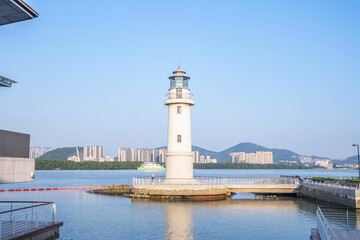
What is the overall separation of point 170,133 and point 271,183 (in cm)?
1499

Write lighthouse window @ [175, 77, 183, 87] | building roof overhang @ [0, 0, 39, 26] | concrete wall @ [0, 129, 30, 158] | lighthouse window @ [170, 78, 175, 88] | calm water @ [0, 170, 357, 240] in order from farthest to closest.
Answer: lighthouse window @ [170, 78, 175, 88] → lighthouse window @ [175, 77, 183, 87] → calm water @ [0, 170, 357, 240] → concrete wall @ [0, 129, 30, 158] → building roof overhang @ [0, 0, 39, 26]

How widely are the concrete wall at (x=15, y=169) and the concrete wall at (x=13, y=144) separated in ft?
0.65

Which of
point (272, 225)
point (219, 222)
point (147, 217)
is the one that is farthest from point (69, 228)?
point (272, 225)

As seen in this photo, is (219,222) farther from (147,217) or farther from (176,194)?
(176,194)

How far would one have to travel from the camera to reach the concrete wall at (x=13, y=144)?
11387mm

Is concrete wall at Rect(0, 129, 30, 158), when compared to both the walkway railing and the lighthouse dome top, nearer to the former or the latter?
the walkway railing

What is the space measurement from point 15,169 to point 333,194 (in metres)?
34.4

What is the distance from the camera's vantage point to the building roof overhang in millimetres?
8758

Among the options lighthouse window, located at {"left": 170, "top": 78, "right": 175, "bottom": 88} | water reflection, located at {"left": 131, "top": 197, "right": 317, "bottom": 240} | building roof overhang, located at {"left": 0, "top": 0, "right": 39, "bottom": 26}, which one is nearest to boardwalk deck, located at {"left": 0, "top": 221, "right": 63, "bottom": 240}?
water reflection, located at {"left": 131, "top": 197, "right": 317, "bottom": 240}

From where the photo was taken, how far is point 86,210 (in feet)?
121

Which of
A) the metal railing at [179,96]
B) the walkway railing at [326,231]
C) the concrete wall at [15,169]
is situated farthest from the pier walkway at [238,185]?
the concrete wall at [15,169]

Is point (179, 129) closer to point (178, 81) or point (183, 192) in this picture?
point (178, 81)

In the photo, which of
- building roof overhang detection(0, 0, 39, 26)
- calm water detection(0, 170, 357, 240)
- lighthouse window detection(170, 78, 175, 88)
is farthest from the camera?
lighthouse window detection(170, 78, 175, 88)

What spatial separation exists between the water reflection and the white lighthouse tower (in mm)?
5233
